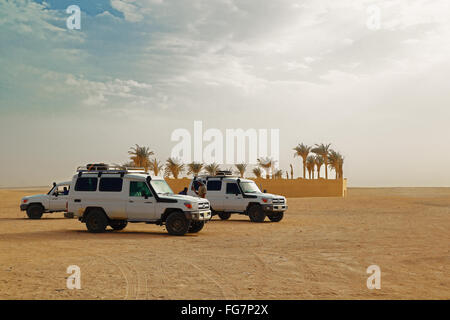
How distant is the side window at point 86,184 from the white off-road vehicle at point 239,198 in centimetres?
627

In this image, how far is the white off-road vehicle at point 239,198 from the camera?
23969mm

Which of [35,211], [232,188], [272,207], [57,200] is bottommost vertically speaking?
[35,211]

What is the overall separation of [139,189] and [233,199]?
23.8 ft

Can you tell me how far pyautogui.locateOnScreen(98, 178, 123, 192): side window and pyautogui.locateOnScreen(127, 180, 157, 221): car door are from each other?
1.54ft

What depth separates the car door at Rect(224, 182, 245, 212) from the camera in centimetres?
2433

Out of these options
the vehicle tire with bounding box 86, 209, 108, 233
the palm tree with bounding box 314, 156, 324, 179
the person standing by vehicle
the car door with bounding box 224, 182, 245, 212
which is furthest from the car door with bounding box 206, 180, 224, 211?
the palm tree with bounding box 314, 156, 324, 179

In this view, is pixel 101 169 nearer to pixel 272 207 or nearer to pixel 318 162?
pixel 272 207

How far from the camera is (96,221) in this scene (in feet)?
61.5

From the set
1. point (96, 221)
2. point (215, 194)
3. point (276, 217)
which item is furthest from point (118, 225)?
point (276, 217)

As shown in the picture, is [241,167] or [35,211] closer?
[35,211]
